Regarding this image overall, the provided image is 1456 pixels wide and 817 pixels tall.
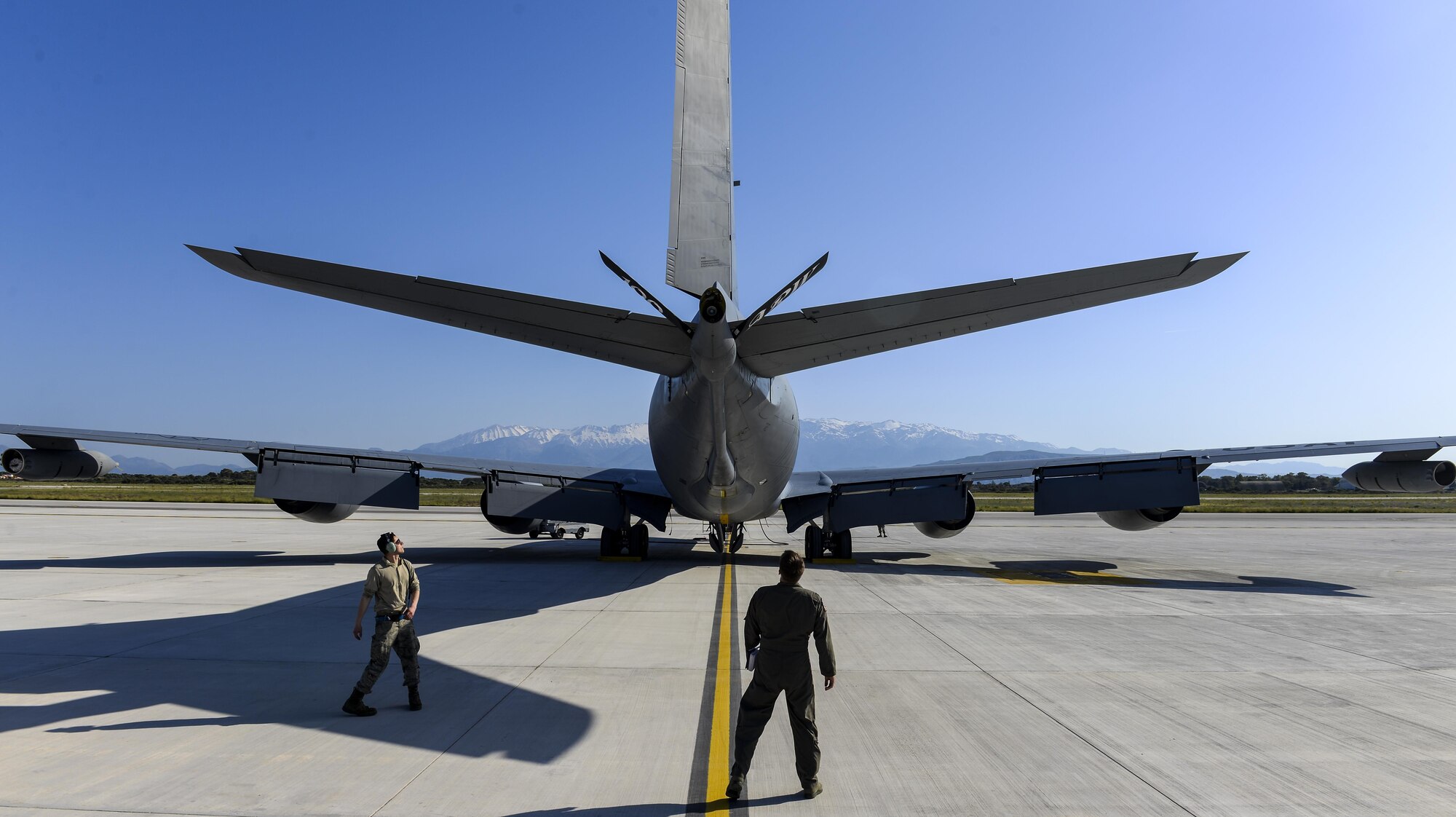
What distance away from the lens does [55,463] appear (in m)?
16.6

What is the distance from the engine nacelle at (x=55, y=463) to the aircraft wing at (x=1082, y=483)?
16.9m

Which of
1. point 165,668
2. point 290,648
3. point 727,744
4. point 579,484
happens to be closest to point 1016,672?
point 727,744

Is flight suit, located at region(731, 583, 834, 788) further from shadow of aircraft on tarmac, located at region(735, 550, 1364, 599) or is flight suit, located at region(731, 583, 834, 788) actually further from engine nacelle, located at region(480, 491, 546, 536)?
engine nacelle, located at region(480, 491, 546, 536)

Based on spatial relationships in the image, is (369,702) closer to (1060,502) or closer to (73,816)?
(73,816)

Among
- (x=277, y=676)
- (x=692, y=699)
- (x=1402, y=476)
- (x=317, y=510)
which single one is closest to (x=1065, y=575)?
(x=1402, y=476)

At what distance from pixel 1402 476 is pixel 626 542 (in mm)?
18531

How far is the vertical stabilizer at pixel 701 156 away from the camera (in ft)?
33.9

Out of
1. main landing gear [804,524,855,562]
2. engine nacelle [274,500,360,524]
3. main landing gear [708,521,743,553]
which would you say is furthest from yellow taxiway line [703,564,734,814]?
engine nacelle [274,500,360,524]

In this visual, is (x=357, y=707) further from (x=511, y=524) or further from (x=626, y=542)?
(x=511, y=524)

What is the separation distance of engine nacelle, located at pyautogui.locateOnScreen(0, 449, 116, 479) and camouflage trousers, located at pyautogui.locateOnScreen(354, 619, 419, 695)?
14.5 m

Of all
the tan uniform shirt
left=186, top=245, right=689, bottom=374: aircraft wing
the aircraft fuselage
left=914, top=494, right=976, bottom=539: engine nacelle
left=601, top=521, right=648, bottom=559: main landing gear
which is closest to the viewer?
the tan uniform shirt

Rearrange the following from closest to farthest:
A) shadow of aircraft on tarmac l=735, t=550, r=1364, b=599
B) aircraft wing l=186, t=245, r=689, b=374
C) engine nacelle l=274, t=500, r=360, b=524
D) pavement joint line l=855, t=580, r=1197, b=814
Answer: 1. pavement joint line l=855, t=580, r=1197, b=814
2. aircraft wing l=186, t=245, r=689, b=374
3. shadow of aircraft on tarmac l=735, t=550, r=1364, b=599
4. engine nacelle l=274, t=500, r=360, b=524

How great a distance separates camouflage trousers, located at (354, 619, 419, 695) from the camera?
611 centimetres

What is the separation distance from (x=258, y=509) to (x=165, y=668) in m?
43.8
